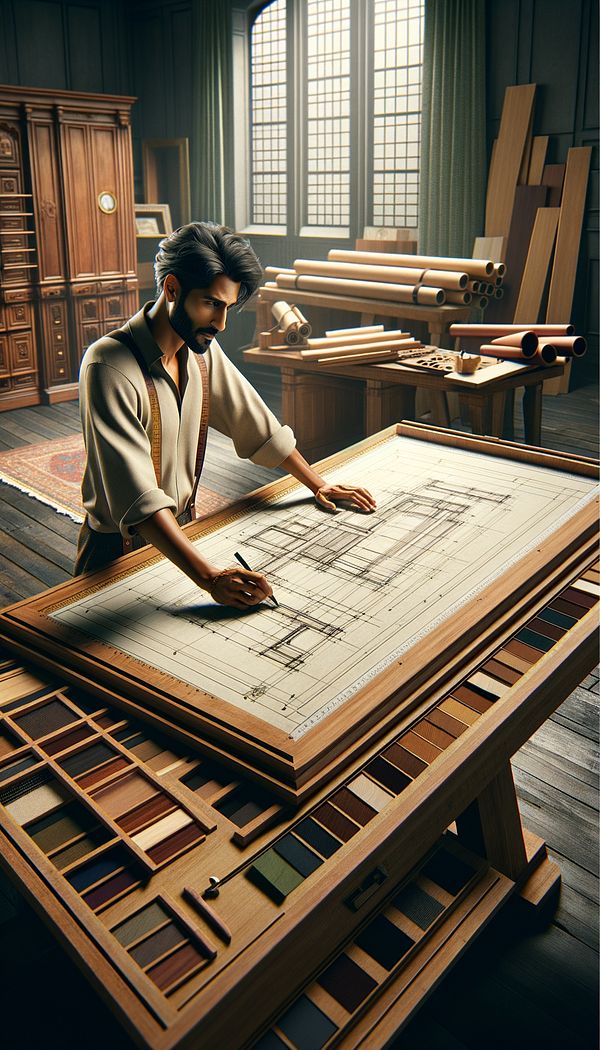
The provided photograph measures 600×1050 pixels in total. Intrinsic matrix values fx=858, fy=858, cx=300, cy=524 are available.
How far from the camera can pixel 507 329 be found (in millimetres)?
5008

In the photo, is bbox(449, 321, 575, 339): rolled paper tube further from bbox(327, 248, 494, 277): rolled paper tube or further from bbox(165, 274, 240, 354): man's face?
bbox(165, 274, 240, 354): man's face

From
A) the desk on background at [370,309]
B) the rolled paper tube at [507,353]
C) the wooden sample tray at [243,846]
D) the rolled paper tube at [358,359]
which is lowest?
the wooden sample tray at [243,846]

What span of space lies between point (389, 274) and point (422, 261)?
23cm

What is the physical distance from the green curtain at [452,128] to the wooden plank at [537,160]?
1.32 ft

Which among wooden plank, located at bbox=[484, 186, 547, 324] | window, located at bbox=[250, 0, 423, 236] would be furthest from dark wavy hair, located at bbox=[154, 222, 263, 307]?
Result: window, located at bbox=[250, 0, 423, 236]

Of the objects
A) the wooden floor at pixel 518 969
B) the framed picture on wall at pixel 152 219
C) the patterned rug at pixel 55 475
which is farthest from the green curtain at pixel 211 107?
the wooden floor at pixel 518 969

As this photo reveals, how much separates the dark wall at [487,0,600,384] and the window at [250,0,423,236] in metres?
0.87

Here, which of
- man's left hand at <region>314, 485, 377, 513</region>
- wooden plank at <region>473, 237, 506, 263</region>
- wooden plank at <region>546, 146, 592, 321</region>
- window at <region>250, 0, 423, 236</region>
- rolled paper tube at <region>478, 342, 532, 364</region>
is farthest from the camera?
window at <region>250, 0, 423, 236</region>

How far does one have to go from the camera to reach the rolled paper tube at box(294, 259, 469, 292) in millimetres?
5223

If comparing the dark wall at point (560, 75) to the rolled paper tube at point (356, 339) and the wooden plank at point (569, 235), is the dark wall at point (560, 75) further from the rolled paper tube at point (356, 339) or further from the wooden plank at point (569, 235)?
the rolled paper tube at point (356, 339)

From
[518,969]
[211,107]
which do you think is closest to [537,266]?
[211,107]

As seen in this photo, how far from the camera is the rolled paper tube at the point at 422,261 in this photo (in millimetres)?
5238

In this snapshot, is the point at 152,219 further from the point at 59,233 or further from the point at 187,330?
Answer: the point at 187,330

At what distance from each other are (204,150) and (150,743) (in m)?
8.90
